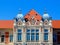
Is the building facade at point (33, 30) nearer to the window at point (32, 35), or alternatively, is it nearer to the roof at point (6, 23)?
the window at point (32, 35)

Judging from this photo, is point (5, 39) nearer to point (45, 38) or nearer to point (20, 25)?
point (20, 25)

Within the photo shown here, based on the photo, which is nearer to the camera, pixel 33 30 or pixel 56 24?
pixel 33 30

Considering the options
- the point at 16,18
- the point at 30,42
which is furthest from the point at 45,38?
the point at 16,18

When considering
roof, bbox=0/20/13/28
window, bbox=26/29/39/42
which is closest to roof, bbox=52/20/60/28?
window, bbox=26/29/39/42

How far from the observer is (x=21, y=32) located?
5266 centimetres

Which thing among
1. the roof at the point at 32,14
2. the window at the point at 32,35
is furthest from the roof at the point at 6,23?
the window at the point at 32,35

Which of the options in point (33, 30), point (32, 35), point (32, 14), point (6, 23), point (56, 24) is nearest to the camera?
point (32, 35)

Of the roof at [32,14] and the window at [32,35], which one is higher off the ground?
the roof at [32,14]

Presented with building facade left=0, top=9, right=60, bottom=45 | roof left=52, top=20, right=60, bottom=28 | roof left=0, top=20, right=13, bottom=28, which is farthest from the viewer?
roof left=0, top=20, right=13, bottom=28

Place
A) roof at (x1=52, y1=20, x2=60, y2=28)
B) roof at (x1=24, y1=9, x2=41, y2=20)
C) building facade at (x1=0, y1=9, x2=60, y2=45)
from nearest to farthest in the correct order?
building facade at (x1=0, y1=9, x2=60, y2=45) < roof at (x1=24, y1=9, x2=41, y2=20) < roof at (x1=52, y1=20, x2=60, y2=28)

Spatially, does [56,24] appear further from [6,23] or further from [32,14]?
[6,23]

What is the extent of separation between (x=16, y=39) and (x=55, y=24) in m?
9.97

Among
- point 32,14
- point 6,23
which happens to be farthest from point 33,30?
point 6,23

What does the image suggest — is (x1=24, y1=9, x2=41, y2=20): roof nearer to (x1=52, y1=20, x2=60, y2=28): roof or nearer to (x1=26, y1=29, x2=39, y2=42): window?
(x1=26, y1=29, x2=39, y2=42): window
